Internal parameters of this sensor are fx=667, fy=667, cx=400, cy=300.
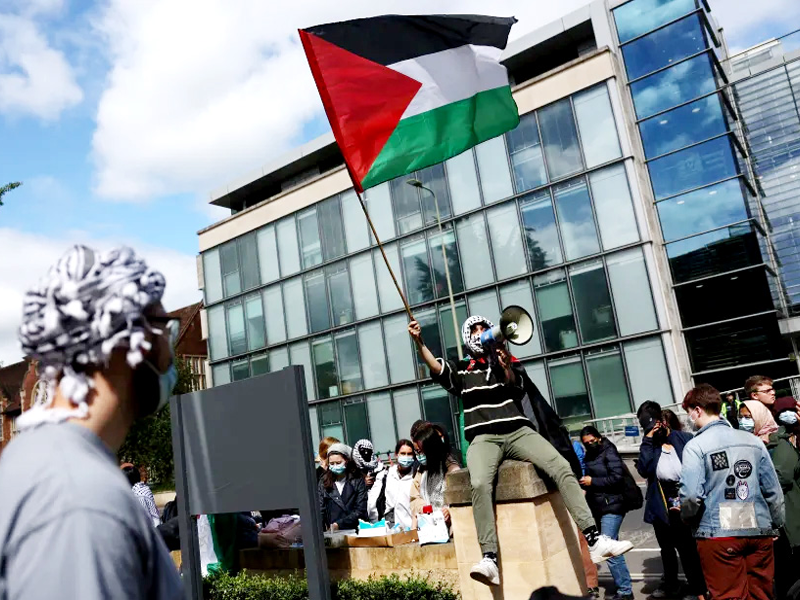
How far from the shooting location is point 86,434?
1.27 meters

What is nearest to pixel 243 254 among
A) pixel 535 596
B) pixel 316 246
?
pixel 316 246

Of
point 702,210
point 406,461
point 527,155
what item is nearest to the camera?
point 406,461

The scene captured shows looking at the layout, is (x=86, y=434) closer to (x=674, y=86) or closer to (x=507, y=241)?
(x=507, y=241)

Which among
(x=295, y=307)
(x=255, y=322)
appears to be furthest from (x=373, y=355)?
(x=255, y=322)

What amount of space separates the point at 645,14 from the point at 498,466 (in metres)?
25.5

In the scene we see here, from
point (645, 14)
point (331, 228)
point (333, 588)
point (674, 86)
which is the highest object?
point (645, 14)

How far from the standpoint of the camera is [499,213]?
26.8 m

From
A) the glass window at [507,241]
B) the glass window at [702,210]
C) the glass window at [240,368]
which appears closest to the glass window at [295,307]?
the glass window at [240,368]

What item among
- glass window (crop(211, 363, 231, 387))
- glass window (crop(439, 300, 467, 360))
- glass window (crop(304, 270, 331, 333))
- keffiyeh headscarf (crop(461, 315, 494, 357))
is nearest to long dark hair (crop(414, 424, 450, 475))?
keffiyeh headscarf (crop(461, 315, 494, 357))

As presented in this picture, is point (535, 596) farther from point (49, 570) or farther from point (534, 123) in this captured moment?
point (534, 123)

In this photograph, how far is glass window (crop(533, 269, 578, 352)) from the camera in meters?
25.0

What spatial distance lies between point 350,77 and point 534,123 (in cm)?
2089

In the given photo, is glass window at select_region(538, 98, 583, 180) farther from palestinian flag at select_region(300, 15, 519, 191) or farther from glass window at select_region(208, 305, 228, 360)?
glass window at select_region(208, 305, 228, 360)

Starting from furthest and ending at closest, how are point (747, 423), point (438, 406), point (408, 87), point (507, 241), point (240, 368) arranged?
1. point (240, 368)
2. point (438, 406)
3. point (507, 241)
4. point (408, 87)
5. point (747, 423)
